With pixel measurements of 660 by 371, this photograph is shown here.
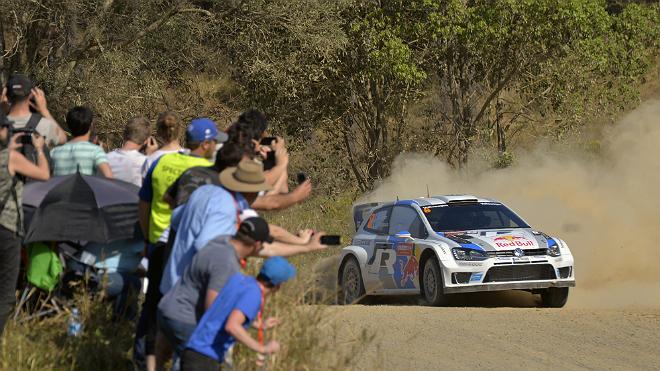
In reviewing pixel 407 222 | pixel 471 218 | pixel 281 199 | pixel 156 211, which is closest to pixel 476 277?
pixel 471 218

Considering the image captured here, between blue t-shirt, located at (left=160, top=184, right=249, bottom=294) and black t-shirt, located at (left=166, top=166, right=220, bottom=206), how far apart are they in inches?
23.2

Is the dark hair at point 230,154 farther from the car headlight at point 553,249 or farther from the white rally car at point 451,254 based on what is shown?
the car headlight at point 553,249

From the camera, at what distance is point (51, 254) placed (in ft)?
31.1

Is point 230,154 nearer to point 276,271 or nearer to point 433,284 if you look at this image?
point 276,271

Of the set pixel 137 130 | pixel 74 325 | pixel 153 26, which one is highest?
pixel 153 26

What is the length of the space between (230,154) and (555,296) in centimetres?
914

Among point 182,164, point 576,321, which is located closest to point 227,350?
point 182,164

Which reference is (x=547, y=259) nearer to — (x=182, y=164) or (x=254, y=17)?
(x=182, y=164)

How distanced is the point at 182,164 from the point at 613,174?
1757 cm

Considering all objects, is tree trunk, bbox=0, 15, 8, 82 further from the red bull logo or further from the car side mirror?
the red bull logo

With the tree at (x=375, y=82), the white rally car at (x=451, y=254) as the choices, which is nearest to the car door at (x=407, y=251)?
the white rally car at (x=451, y=254)

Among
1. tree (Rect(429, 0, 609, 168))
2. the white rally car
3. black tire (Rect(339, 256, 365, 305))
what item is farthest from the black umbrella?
tree (Rect(429, 0, 609, 168))

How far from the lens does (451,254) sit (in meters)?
16.0

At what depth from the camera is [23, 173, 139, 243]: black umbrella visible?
30.5 ft
